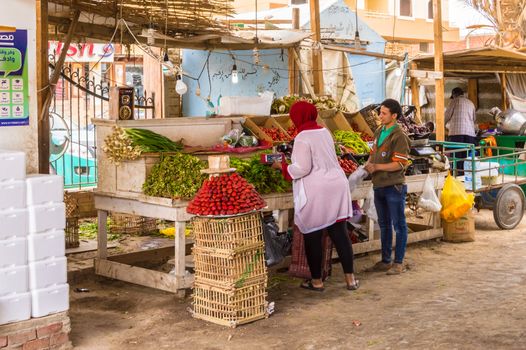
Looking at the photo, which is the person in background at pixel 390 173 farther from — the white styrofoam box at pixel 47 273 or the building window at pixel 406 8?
the building window at pixel 406 8

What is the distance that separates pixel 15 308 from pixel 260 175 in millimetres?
3231

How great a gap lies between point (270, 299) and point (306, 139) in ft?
5.17

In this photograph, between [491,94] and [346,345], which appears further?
[491,94]

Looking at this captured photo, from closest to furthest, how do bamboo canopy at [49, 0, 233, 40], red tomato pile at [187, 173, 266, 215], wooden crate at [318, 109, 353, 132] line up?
red tomato pile at [187, 173, 266, 215] → bamboo canopy at [49, 0, 233, 40] → wooden crate at [318, 109, 353, 132]

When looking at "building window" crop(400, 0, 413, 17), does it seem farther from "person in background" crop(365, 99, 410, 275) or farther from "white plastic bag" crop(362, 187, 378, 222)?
"person in background" crop(365, 99, 410, 275)

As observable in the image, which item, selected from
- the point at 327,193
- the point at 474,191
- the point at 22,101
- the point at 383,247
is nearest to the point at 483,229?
the point at 474,191

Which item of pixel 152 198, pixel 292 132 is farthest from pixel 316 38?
pixel 152 198

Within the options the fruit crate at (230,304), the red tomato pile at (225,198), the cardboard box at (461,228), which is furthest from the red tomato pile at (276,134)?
the cardboard box at (461,228)

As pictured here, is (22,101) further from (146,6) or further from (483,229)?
(483,229)

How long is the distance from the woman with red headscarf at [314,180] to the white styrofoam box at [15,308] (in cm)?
271

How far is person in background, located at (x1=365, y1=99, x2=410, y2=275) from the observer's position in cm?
836

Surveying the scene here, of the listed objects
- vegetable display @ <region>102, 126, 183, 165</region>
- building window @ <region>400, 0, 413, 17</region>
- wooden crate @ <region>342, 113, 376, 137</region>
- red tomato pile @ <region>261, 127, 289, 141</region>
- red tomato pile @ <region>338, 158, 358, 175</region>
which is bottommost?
red tomato pile @ <region>338, 158, 358, 175</region>

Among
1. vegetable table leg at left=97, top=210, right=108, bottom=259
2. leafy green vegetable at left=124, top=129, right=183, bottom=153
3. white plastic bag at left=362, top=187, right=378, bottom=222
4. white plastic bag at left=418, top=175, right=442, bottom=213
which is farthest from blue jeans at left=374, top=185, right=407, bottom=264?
vegetable table leg at left=97, top=210, right=108, bottom=259

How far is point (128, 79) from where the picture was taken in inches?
863
